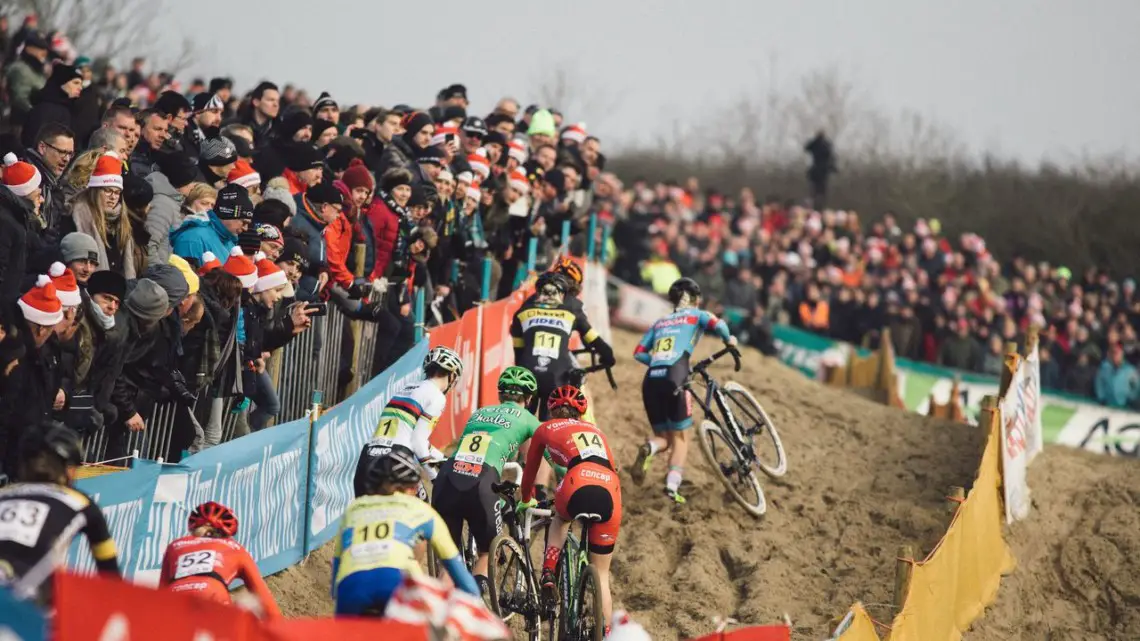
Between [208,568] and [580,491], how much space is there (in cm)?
338

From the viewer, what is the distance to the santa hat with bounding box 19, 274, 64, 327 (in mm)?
8726

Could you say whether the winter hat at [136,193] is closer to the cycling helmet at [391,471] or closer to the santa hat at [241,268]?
the santa hat at [241,268]

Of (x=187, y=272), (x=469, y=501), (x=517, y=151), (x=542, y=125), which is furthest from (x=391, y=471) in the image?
(x=542, y=125)

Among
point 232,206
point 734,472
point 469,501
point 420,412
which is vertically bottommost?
point 469,501

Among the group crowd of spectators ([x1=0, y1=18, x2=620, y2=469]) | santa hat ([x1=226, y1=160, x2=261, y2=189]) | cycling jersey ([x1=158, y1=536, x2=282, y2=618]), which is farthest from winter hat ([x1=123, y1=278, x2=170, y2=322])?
santa hat ([x1=226, y1=160, x2=261, y2=189])

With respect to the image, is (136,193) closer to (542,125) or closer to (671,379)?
(671,379)

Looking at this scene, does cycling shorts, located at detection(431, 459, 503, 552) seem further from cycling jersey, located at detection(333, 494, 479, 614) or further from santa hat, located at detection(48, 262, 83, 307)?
santa hat, located at detection(48, 262, 83, 307)

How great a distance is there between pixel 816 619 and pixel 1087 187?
33943mm

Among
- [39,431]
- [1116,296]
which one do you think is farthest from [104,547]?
[1116,296]

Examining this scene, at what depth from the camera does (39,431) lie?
718 cm

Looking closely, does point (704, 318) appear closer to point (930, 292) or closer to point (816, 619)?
point (816, 619)

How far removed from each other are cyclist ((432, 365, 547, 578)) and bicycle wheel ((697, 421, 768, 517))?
10.9 ft

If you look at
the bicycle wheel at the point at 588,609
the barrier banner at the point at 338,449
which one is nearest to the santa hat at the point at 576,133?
the barrier banner at the point at 338,449

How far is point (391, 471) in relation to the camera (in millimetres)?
8250
